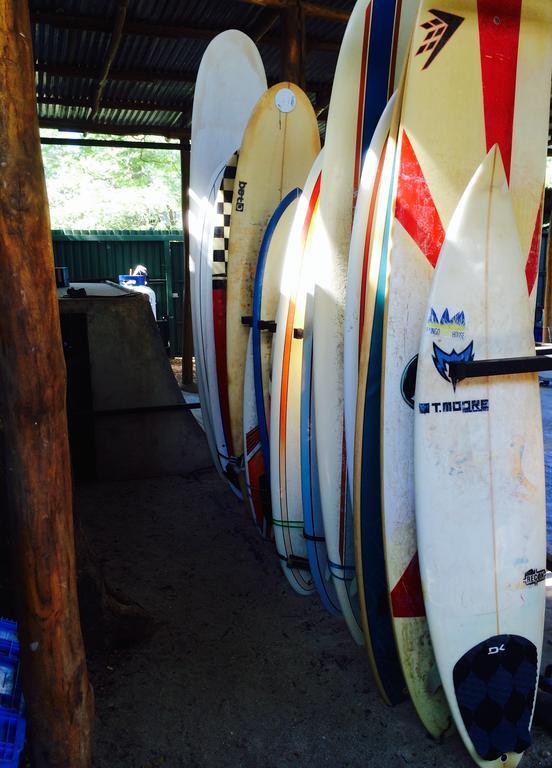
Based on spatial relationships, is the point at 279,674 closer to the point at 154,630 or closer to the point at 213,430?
the point at 154,630

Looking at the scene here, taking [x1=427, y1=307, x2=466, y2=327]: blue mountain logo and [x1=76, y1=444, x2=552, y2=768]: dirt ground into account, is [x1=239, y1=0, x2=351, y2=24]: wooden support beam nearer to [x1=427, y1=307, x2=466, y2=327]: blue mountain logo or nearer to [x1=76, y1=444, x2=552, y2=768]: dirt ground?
[x1=427, y1=307, x2=466, y2=327]: blue mountain logo

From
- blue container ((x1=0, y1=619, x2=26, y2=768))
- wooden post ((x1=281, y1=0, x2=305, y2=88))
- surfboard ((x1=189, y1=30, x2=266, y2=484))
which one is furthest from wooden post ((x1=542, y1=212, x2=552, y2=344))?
blue container ((x1=0, y1=619, x2=26, y2=768))

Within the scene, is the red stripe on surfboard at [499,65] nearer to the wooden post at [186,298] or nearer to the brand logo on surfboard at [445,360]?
the brand logo on surfboard at [445,360]

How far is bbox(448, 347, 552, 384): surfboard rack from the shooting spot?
5.75 ft

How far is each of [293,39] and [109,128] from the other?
329 cm

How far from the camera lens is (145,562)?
306cm

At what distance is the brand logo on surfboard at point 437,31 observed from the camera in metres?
1.84

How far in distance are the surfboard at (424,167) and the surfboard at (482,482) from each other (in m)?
0.08

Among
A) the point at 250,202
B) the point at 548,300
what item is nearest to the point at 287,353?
the point at 250,202

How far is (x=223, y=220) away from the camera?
349 centimetres

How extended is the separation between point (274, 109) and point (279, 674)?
8.53ft

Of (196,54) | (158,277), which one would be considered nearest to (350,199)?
(196,54)

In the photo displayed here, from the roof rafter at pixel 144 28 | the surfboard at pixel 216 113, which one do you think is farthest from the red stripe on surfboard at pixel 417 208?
the roof rafter at pixel 144 28

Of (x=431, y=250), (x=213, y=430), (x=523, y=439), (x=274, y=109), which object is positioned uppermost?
(x=274, y=109)
